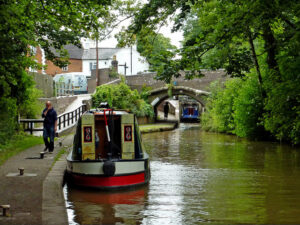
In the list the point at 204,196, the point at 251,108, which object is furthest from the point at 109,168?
the point at 251,108

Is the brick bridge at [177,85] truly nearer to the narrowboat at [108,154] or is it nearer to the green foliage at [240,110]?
the green foliage at [240,110]

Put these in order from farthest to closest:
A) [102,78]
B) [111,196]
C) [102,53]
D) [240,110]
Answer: [102,53]
[102,78]
[240,110]
[111,196]

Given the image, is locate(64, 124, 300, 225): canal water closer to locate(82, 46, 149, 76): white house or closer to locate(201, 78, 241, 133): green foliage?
locate(201, 78, 241, 133): green foliage

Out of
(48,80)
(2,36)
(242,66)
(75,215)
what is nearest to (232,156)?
(242,66)

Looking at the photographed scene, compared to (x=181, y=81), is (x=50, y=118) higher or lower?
lower

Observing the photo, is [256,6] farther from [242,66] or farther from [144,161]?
[242,66]

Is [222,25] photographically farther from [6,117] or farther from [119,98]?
[119,98]

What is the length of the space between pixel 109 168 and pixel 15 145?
236 inches

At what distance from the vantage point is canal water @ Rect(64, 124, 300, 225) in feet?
24.4

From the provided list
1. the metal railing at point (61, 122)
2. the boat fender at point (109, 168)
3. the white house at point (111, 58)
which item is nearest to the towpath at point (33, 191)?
the boat fender at point (109, 168)

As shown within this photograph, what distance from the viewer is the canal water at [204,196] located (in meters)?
7.44

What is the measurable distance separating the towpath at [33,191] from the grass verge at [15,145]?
56 centimetres

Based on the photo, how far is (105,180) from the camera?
372 inches

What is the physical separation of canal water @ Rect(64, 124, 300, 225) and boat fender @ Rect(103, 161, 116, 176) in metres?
0.46
